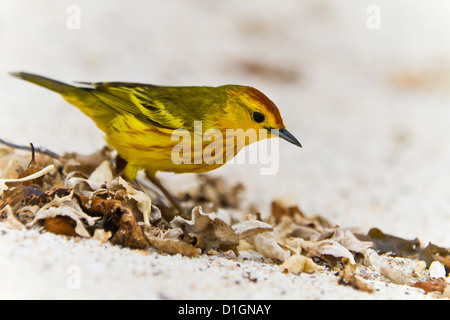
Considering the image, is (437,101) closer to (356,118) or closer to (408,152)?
(356,118)

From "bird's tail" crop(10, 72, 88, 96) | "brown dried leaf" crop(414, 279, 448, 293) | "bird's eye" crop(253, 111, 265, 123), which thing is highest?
"bird's tail" crop(10, 72, 88, 96)

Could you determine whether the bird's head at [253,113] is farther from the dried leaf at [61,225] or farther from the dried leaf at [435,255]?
the dried leaf at [61,225]

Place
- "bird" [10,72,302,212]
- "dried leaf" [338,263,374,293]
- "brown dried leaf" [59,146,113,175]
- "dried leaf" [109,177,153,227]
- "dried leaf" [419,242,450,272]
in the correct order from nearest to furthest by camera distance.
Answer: "dried leaf" [338,263,374,293], "dried leaf" [109,177,153,227], "dried leaf" [419,242,450,272], "bird" [10,72,302,212], "brown dried leaf" [59,146,113,175]

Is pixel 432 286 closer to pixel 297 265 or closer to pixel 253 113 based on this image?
pixel 297 265

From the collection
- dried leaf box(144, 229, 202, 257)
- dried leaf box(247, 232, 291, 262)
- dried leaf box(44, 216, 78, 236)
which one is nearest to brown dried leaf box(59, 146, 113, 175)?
dried leaf box(44, 216, 78, 236)

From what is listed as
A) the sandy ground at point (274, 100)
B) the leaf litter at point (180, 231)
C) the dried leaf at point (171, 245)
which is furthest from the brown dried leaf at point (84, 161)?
the dried leaf at point (171, 245)

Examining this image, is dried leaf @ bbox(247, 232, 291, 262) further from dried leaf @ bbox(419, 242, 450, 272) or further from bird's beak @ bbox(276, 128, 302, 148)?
dried leaf @ bbox(419, 242, 450, 272)
